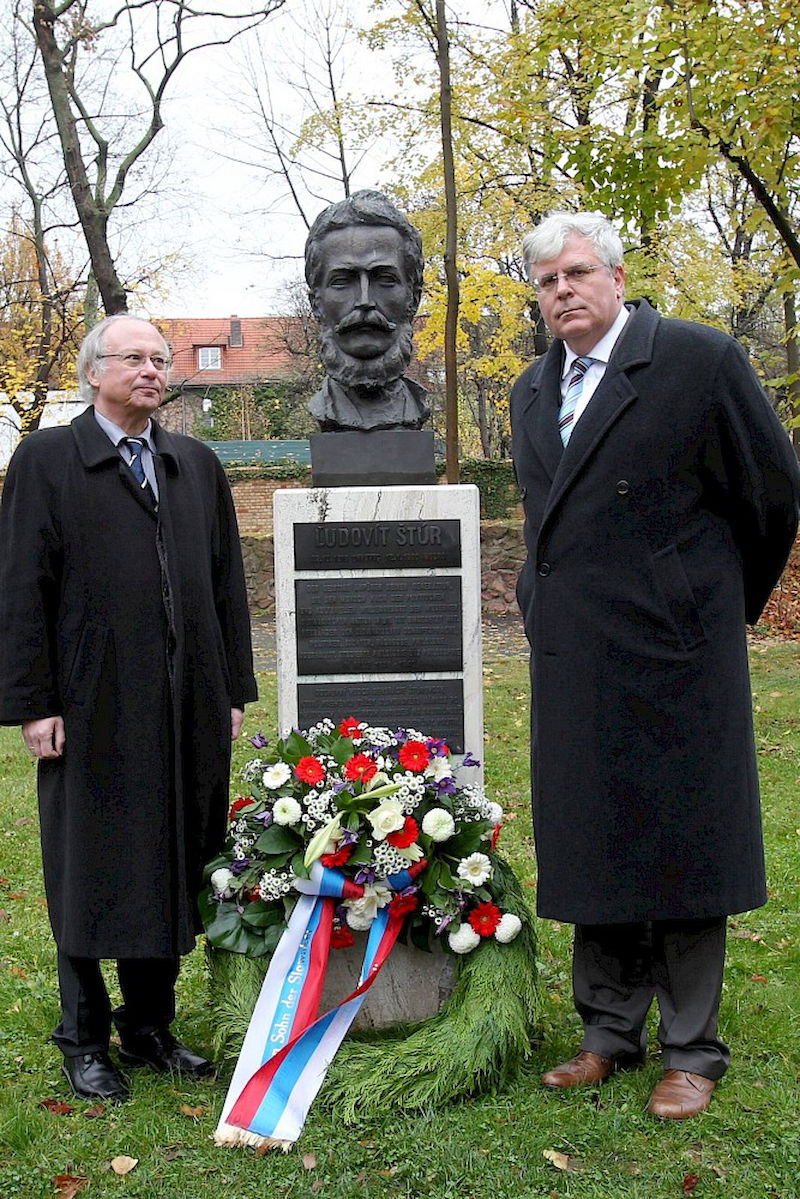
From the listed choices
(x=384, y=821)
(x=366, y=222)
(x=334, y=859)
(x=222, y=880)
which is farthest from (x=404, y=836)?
(x=366, y=222)

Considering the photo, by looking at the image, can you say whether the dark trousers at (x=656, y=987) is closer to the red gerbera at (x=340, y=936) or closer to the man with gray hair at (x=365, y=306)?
the red gerbera at (x=340, y=936)

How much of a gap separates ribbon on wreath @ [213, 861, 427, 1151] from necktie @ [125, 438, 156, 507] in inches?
48.6

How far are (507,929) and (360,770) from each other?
643 millimetres

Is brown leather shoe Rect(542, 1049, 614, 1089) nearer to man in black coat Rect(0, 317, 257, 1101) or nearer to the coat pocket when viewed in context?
man in black coat Rect(0, 317, 257, 1101)

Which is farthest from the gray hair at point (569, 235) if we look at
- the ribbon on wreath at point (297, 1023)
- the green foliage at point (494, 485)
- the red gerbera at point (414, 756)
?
the green foliage at point (494, 485)

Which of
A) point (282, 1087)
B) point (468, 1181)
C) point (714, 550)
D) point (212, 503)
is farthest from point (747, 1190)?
point (212, 503)

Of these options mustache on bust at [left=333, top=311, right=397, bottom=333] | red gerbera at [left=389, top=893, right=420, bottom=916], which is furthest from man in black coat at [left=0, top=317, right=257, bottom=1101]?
mustache on bust at [left=333, top=311, right=397, bottom=333]

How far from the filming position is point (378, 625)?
434 cm

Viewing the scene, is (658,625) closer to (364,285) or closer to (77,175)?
(364,285)

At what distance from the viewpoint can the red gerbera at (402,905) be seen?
3.60 metres

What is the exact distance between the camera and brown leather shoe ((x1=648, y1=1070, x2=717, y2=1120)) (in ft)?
10.7

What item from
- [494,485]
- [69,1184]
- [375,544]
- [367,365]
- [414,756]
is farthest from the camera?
[494,485]

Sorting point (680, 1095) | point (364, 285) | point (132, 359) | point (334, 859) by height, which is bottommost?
point (680, 1095)

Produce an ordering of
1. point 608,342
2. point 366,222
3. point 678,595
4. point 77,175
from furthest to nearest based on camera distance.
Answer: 1. point 77,175
2. point 366,222
3. point 608,342
4. point 678,595
